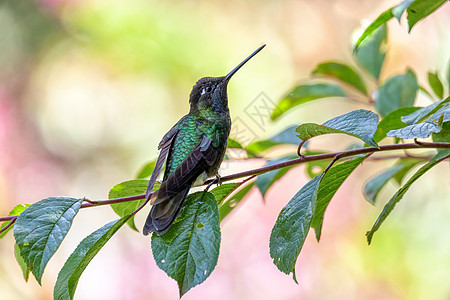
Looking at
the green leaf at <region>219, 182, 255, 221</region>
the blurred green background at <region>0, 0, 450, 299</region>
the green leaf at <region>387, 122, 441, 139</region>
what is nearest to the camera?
the green leaf at <region>387, 122, 441, 139</region>

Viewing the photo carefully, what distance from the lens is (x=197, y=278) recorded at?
86 centimetres

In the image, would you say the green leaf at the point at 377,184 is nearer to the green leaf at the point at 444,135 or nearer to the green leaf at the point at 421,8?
the green leaf at the point at 444,135

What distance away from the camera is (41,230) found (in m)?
0.88

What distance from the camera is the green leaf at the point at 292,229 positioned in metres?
0.86

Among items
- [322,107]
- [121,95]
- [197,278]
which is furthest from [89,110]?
[197,278]

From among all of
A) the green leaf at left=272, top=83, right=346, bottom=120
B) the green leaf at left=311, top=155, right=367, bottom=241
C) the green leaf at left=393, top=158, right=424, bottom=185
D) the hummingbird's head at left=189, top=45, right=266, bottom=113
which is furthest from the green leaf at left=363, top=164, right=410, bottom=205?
the hummingbird's head at left=189, top=45, right=266, bottom=113

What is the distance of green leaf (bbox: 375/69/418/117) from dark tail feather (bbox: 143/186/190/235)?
68cm

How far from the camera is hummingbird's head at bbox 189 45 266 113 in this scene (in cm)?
172

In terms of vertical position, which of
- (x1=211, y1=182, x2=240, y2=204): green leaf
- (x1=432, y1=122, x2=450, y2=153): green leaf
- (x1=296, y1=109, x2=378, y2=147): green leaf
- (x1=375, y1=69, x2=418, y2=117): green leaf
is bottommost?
(x1=432, y1=122, x2=450, y2=153): green leaf

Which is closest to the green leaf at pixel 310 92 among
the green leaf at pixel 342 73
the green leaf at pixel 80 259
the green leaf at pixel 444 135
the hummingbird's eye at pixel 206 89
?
the green leaf at pixel 342 73

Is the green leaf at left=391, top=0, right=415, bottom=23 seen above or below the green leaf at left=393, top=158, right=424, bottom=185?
above

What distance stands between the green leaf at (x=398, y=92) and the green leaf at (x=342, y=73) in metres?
0.17

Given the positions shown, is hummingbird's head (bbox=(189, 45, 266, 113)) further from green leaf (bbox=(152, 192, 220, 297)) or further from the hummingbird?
green leaf (bbox=(152, 192, 220, 297))

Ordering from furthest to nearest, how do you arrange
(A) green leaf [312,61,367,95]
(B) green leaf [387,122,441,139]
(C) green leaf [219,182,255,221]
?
(A) green leaf [312,61,367,95] → (C) green leaf [219,182,255,221] → (B) green leaf [387,122,441,139]
